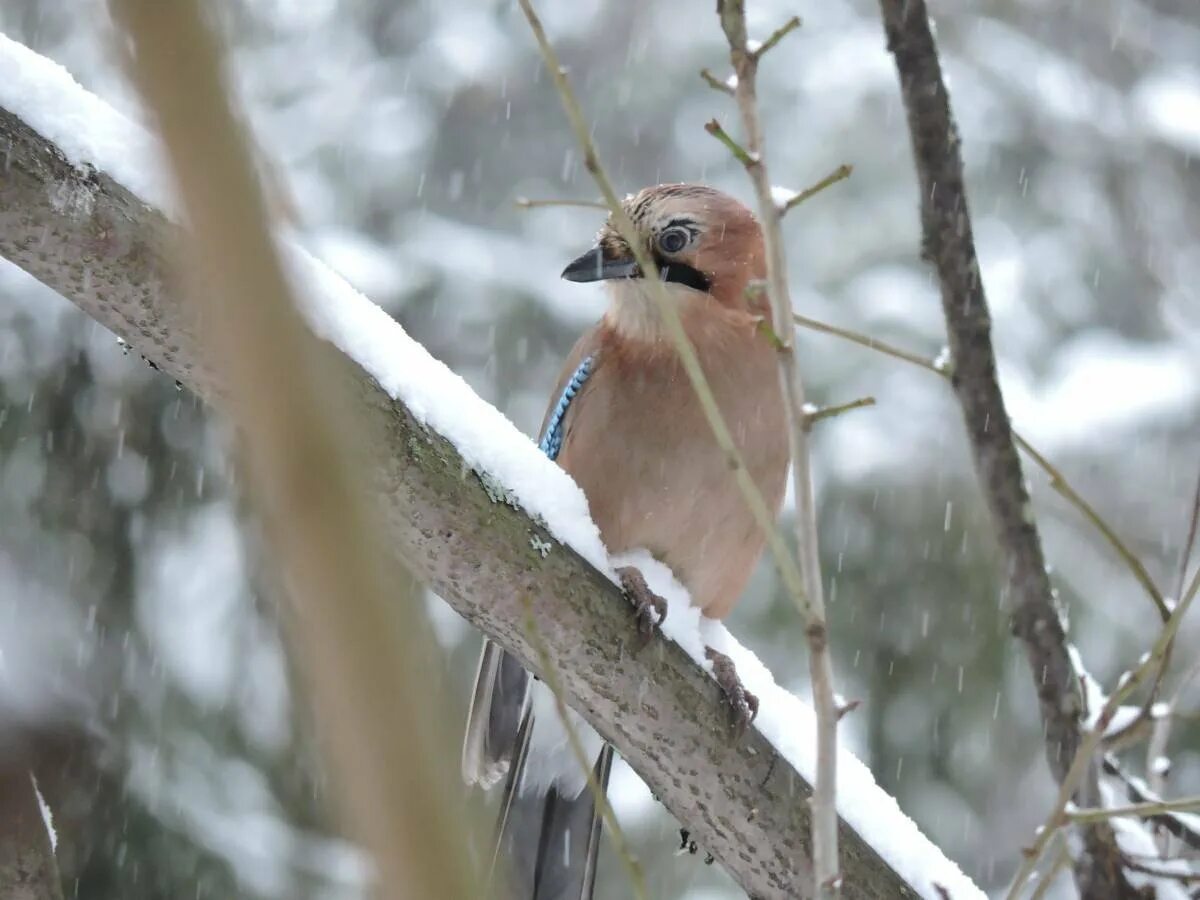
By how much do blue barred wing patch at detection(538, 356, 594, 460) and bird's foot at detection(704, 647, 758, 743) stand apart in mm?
944

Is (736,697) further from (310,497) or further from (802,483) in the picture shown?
(310,497)

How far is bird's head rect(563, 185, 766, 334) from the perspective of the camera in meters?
3.34

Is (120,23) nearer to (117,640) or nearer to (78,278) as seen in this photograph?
(78,278)

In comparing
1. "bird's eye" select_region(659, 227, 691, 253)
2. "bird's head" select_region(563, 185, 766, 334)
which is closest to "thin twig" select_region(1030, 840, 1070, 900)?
"bird's head" select_region(563, 185, 766, 334)

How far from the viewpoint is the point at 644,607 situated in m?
2.30

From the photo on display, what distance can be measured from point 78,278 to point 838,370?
3719 mm

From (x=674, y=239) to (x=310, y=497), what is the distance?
2.85 meters

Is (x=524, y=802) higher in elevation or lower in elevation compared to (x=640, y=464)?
lower

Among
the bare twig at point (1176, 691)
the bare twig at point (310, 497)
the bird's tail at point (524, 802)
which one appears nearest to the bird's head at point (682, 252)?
the bird's tail at point (524, 802)

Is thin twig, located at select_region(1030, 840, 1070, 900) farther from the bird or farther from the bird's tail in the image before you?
the bird's tail

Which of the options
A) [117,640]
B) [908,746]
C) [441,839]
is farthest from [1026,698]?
[441,839]

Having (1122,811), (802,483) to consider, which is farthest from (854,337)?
(1122,811)

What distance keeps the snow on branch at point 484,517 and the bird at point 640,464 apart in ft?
A: 1.88

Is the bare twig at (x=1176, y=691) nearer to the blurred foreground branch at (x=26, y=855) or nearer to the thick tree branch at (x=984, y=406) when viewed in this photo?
the thick tree branch at (x=984, y=406)
